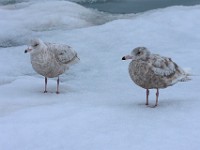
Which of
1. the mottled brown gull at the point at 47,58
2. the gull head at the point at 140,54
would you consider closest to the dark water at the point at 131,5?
the mottled brown gull at the point at 47,58

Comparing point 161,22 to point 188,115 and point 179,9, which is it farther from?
point 188,115

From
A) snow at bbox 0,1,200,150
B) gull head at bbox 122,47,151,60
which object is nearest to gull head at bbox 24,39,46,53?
snow at bbox 0,1,200,150

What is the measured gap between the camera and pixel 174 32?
909 cm

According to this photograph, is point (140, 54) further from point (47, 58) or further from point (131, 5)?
point (131, 5)

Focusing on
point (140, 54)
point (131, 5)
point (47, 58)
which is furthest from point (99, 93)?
point (131, 5)

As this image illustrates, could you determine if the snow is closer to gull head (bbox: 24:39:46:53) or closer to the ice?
the ice

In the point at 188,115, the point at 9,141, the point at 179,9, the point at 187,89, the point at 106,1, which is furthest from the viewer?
the point at 106,1

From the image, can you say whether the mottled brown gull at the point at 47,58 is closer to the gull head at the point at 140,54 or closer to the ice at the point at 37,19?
the gull head at the point at 140,54

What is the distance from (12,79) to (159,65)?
252 cm

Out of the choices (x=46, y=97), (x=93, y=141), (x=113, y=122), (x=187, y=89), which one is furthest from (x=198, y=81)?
(x=93, y=141)

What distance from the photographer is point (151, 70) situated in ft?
16.0

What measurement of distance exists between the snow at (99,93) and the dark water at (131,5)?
1.15m

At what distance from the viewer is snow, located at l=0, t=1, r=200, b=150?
374 centimetres

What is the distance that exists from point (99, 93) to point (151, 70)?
1225 mm
